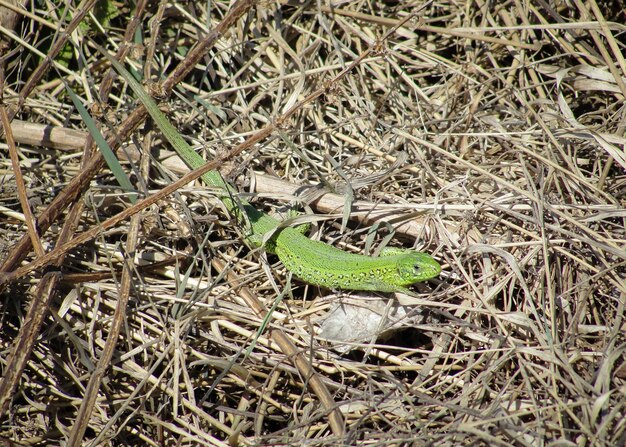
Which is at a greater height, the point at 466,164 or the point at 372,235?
the point at 466,164

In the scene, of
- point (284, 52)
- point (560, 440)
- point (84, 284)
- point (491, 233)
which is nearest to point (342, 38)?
point (284, 52)

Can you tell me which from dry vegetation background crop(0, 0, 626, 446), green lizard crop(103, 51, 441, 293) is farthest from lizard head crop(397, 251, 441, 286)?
A: dry vegetation background crop(0, 0, 626, 446)

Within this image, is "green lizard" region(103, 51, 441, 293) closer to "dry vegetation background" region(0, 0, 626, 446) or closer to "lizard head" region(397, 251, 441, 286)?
"lizard head" region(397, 251, 441, 286)

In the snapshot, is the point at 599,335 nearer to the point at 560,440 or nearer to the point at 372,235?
the point at 560,440

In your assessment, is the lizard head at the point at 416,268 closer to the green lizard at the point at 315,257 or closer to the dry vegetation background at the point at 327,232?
the green lizard at the point at 315,257

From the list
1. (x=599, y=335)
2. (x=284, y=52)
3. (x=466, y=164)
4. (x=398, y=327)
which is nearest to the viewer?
(x=599, y=335)

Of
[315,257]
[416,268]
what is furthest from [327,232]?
[416,268]

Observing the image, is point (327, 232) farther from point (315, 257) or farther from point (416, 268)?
point (416, 268)

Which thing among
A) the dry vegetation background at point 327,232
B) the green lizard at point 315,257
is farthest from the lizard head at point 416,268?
the dry vegetation background at point 327,232
